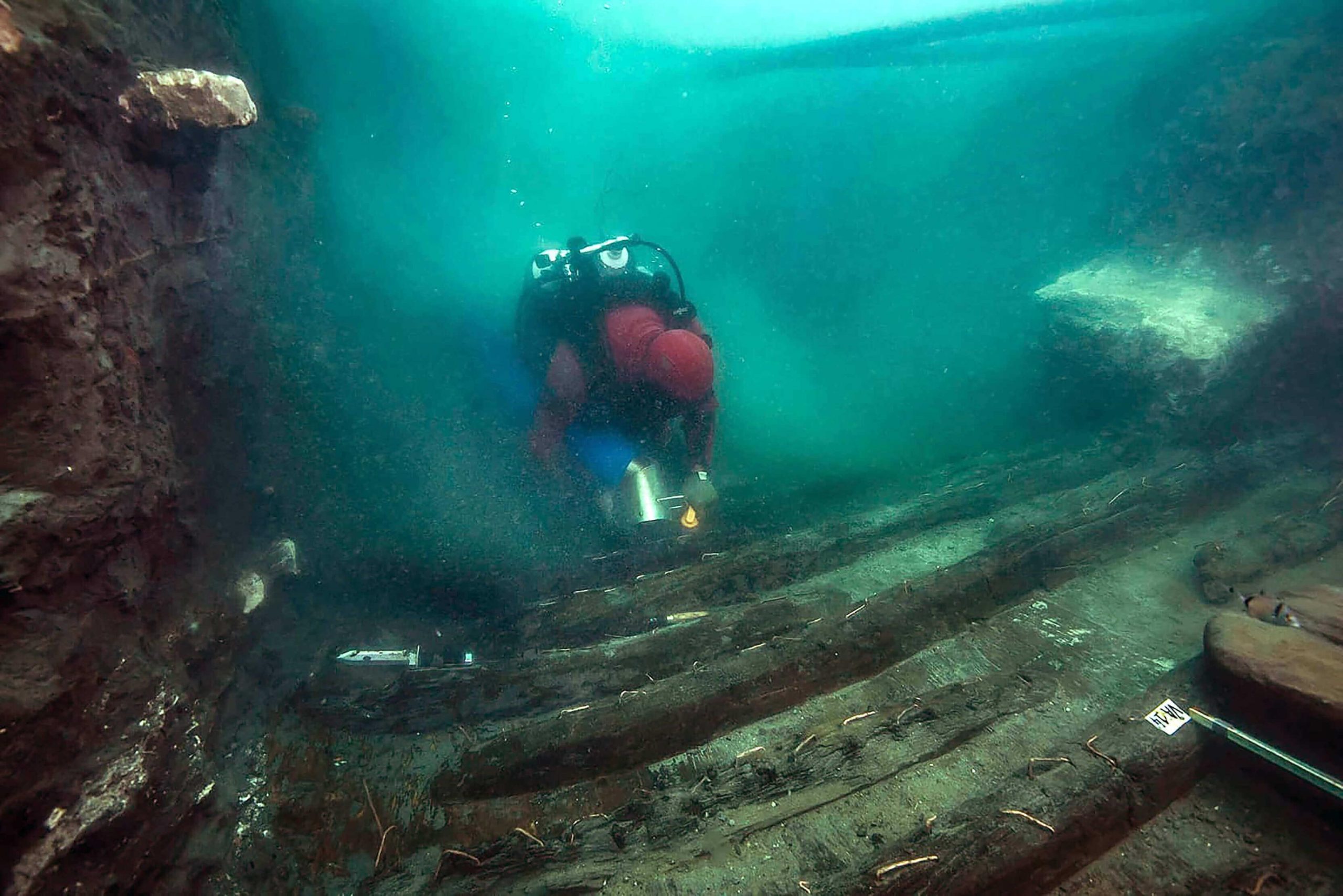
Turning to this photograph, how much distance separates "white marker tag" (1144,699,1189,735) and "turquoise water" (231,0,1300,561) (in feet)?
16.7

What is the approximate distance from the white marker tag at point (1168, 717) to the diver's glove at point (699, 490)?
332cm

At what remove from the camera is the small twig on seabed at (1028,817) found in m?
2.36

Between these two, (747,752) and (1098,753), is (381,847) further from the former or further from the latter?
(1098,753)

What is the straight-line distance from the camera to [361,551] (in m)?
5.52

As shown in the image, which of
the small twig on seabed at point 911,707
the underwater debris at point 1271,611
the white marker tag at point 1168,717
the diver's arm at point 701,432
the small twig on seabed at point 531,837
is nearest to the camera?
the small twig on seabed at point 531,837

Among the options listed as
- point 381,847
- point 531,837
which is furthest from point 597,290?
point 381,847

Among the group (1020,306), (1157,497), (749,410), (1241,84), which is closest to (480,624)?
(1157,497)

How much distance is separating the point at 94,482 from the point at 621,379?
3424 millimetres

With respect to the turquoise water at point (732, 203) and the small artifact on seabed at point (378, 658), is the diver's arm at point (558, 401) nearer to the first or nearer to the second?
the turquoise water at point (732, 203)

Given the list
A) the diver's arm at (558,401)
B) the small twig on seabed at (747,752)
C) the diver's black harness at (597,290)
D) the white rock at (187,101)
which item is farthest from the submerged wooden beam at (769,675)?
the white rock at (187,101)

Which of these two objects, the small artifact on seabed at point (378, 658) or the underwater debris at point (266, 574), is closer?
the underwater debris at point (266, 574)

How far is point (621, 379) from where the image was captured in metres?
4.82

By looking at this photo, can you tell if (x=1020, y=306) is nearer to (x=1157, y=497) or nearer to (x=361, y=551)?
(x=1157, y=497)

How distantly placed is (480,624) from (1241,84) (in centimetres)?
1433
